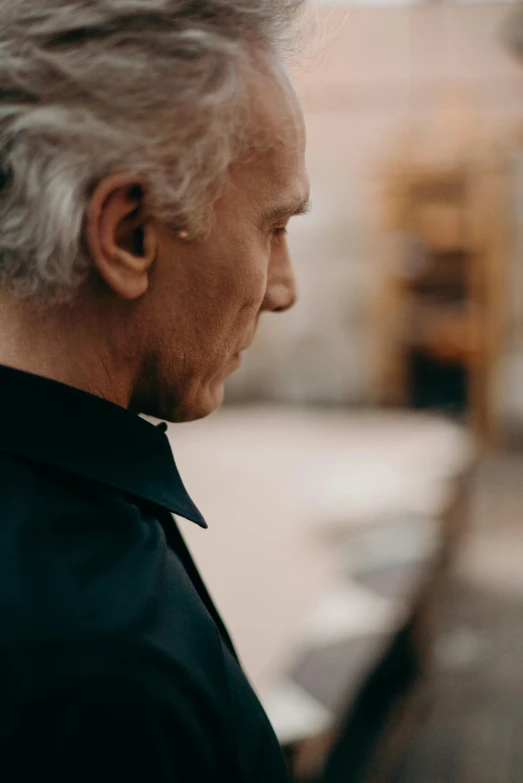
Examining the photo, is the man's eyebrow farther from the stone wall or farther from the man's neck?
the stone wall

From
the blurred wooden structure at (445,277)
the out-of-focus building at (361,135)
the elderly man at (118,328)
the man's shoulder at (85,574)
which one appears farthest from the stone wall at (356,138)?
the man's shoulder at (85,574)

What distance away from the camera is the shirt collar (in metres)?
0.64

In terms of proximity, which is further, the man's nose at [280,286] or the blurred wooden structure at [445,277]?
the blurred wooden structure at [445,277]

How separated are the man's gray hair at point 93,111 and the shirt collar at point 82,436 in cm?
8

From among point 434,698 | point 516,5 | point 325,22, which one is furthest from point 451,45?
point 325,22

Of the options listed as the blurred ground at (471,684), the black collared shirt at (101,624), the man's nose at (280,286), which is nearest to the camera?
the black collared shirt at (101,624)

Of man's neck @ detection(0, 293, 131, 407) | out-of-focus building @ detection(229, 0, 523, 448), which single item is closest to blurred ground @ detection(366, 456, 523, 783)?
man's neck @ detection(0, 293, 131, 407)

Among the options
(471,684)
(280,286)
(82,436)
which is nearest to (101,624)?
(82,436)

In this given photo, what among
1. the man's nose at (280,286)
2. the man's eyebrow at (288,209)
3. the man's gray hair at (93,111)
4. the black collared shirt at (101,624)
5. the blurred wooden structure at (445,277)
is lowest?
the blurred wooden structure at (445,277)

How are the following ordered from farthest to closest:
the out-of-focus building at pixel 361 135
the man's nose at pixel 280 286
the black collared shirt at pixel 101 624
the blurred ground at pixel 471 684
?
1. the out-of-focus building at pixel 361 135
2. the blurred ground at pixel 471 684
3. the man's nose at pixel 280 286
4. the black collared shirt at pixel 101 624

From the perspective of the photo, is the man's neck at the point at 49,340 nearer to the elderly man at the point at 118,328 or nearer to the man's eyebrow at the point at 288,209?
the elderly man at the point at 118,328

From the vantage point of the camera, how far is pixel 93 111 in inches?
25.3

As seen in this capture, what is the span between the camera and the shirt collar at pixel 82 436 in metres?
0.64

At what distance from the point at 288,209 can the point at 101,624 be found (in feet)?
1.28
